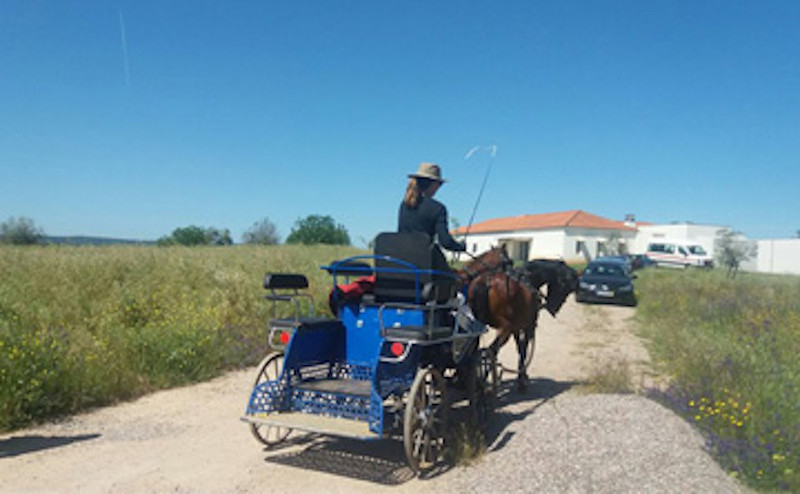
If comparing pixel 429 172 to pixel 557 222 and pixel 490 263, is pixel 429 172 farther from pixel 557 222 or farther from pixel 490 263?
pixel 557 222

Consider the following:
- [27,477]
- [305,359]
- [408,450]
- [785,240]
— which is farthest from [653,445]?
[785,240]

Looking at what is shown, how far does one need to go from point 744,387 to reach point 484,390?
2.68 metres

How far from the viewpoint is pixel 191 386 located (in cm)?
801

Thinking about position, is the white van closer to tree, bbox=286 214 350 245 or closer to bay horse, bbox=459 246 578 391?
tree, bbox=286 214 350 245

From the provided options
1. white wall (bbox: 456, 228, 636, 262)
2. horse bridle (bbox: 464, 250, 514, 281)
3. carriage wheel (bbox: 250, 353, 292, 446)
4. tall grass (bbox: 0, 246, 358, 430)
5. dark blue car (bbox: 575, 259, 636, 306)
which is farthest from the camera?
white wall (bbox: 456, 228, 636, 262)

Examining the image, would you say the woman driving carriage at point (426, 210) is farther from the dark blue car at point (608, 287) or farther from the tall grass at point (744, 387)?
the dark blue car at point (608, 287)

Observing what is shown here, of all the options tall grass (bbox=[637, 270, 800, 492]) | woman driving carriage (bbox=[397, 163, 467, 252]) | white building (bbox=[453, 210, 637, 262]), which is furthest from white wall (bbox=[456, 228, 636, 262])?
woman driving carriage (bbox=[397, 163, 467, 252])

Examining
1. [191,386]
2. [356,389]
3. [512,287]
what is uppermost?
[512,287]

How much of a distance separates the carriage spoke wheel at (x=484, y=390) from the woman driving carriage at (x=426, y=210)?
4.40 feet

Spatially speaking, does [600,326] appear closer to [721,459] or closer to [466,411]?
[466,411]

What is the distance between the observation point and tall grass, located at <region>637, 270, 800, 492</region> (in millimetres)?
4648

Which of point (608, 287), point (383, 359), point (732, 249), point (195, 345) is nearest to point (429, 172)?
point (383, 359)

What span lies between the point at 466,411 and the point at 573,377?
2.97m

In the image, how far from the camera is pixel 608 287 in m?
20.3
